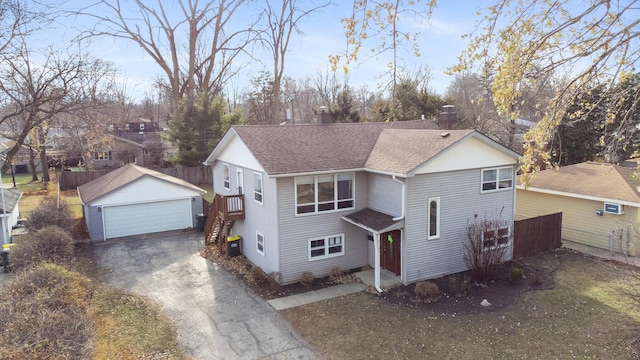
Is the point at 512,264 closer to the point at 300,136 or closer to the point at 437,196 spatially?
the point at 437,196

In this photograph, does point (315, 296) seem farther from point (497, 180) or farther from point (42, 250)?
point (42, 250)

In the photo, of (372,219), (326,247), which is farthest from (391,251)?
(326,247)

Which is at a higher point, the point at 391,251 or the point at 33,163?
the point at 33,163

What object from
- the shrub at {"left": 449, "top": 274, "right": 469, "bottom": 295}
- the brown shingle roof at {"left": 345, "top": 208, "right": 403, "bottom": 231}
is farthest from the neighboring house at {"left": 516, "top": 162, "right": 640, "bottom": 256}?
the brown shingle roof at {"left": 345, "top": 208, "right": 403, "bottom": 231}

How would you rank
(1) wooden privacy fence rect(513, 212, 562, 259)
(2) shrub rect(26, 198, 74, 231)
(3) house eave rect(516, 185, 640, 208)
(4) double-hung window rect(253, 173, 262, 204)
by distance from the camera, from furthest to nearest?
(2) shrub rect(26, 198, 74, 231) → (1) wooden privacy fence rect(513, 212, 562, 259) → (3) house eave rect(516, 185, 640, 208) → (4) double-hung window rect(253, 173, 262, 204)

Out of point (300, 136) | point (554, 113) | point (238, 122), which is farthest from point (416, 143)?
point (238, 122)

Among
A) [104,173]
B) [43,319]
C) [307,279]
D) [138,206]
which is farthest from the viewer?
[104,173]

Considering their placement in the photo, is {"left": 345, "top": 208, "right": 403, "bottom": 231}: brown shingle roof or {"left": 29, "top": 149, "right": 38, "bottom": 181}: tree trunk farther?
{"left": 29, "top": 149, "right": 38, "bottom": 181}: tree trunk

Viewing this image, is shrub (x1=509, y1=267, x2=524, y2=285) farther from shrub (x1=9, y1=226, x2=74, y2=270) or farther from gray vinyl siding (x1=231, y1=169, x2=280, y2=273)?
shrub (x1=9, y1=226, x2=74, y2=270)
